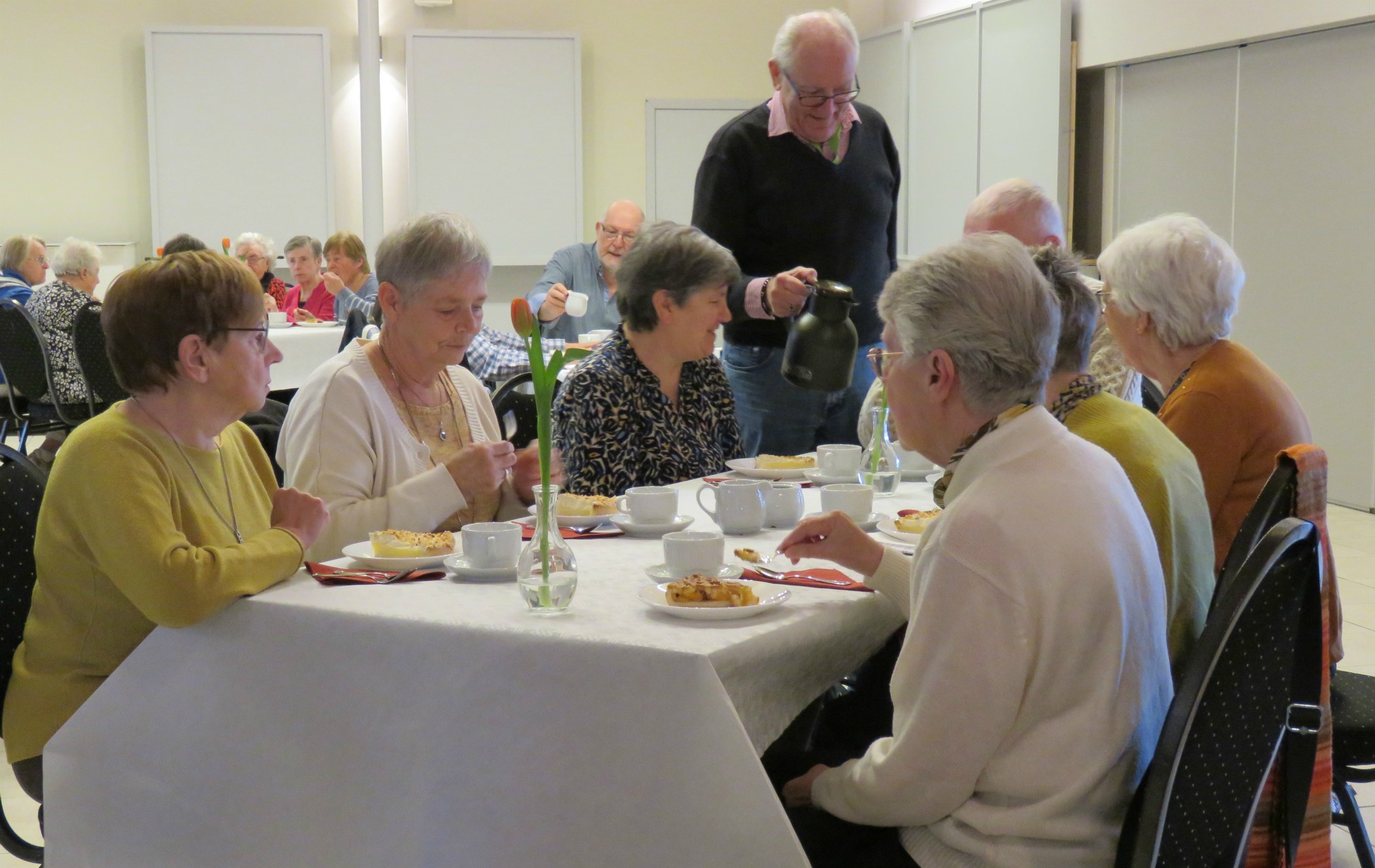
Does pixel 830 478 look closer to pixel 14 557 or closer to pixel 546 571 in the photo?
pixel 546 571

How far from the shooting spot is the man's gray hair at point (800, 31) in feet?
10.3

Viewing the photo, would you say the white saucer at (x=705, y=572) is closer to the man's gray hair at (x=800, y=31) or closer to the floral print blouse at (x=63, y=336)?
the man's gray hair at (x=800, y=31)

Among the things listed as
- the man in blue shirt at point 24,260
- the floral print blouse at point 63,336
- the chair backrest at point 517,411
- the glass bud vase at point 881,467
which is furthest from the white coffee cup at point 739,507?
the man in blue shirt at point 24,260

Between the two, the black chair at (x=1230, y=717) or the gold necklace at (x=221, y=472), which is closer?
the black chair at (x=1230, y=717)

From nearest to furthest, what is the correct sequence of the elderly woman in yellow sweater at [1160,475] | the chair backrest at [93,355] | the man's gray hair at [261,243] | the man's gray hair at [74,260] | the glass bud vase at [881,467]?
the elderly woman in yellow sweater at [1160,475] → the glass bud vase at [881,467] → the chair backrest at [93,355] → the man's gray hair at [74,260] → the man's gray hair at [261,243]

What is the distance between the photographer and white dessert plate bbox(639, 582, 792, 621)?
60.4 inches

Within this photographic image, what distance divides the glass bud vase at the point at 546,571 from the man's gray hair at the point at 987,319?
50 centimetres

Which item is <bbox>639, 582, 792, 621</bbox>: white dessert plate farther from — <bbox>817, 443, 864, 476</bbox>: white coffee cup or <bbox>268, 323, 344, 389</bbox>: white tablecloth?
<bbox>268, 323, 344, 389</bbox>: white tablecloth

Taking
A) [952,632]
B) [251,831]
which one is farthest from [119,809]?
[952,632]

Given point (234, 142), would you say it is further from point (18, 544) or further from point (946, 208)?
point (18, 544)

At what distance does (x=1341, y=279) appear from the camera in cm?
612

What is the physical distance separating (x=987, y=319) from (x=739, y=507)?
0.77 meters

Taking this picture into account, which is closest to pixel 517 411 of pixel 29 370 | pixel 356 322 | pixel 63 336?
pixel 356 322

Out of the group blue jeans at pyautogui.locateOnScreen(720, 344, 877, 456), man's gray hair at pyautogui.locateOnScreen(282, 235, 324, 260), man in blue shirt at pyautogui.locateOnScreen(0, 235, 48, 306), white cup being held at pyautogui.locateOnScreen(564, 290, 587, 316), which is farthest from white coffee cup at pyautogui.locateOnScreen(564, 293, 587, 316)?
man in blue shirt at pyautogui.locateOnScreen(0, 235, 48, 306)
